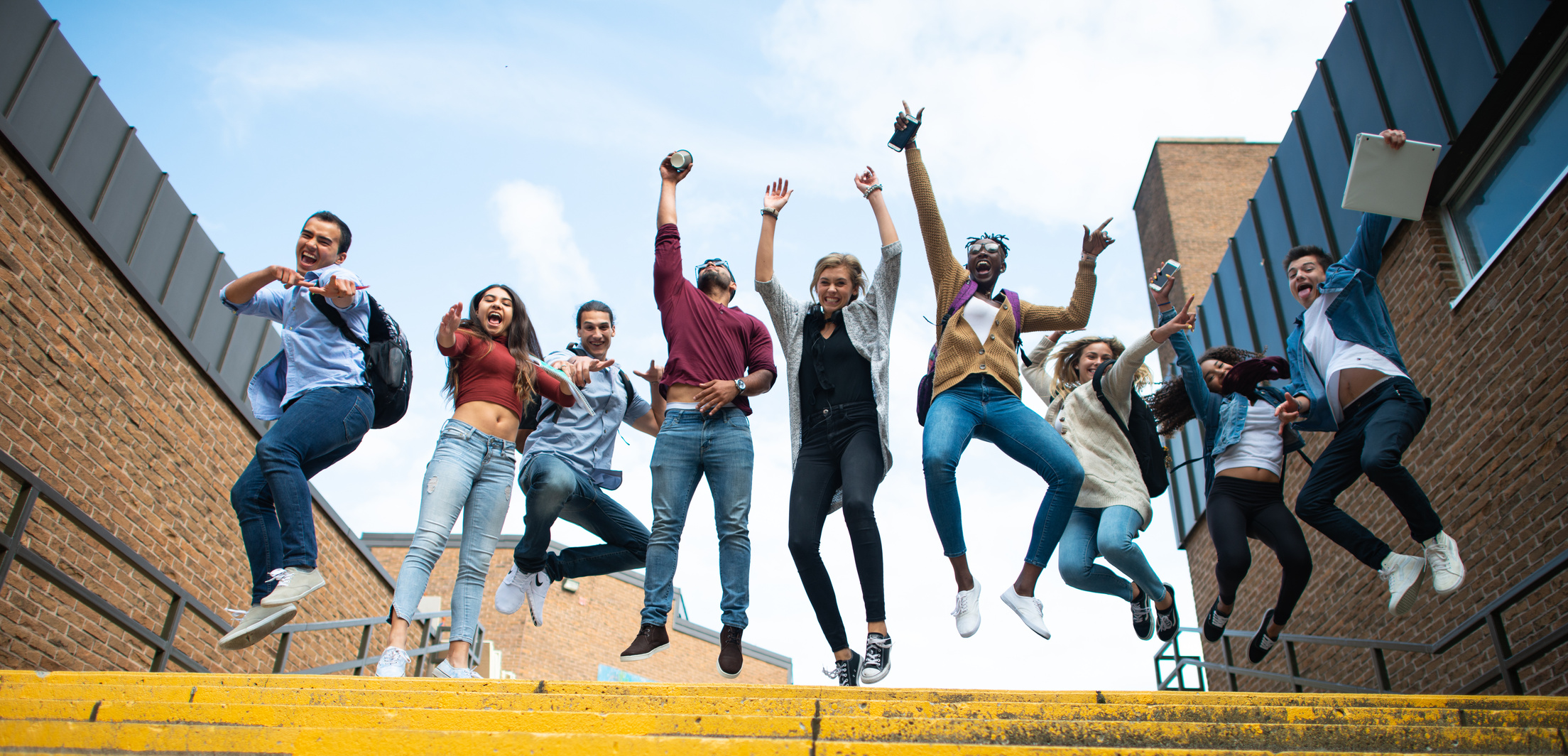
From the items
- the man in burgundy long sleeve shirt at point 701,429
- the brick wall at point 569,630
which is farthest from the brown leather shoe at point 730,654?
the brick wall at point 569,630

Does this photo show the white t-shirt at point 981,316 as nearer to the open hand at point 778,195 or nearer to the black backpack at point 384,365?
the open hand at point 778,195

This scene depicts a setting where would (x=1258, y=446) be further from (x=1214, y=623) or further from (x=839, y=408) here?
(x=839, y=408)

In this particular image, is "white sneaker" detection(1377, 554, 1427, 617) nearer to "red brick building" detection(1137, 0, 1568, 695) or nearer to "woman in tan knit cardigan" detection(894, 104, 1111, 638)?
"red brick building" detection(1137, 0, 1568, 695)

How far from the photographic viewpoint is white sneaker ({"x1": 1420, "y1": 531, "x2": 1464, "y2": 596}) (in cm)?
448

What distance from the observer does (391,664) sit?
412 centimetres

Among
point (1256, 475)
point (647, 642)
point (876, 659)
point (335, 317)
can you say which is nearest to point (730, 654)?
point (647, 642)

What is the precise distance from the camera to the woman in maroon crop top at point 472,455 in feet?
14.3

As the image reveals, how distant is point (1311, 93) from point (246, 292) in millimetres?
9400

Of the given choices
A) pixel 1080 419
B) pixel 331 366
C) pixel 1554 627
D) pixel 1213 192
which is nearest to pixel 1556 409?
pixel 1554 627

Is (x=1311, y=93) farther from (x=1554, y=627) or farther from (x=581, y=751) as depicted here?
(x=581, y=751)

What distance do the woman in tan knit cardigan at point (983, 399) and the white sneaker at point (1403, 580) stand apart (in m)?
1.46

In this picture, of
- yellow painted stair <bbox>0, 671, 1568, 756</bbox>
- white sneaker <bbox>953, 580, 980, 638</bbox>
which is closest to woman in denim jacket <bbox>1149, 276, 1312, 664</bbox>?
white sneaker <bbox>953, 580, 980, 638</bbox>

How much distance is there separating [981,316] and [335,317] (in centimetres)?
318

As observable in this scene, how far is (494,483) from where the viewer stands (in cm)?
475
